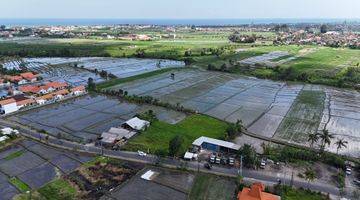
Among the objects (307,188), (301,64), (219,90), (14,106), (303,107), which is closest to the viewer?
(307,188)

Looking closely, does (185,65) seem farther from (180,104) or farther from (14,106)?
(14,106)

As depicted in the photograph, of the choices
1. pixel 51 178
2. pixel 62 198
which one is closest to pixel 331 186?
pixel 62 198

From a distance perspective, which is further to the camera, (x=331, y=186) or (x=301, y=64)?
(x=301, y=64)

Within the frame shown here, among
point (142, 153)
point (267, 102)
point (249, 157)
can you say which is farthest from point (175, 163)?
point (267, 102)

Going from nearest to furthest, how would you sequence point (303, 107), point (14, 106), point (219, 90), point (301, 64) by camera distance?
point (14, 106)
point (303, 107)
point (219, 90)
point (301, 64)

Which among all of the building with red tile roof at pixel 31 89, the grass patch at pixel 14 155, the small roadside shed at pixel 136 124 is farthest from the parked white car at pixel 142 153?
the building with red tile roof at pixel 31 89

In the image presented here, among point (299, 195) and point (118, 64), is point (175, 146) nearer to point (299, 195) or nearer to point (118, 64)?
point (299, 195)

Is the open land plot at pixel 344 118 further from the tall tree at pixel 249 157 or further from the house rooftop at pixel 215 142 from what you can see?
the house rooftop at pixel 215 142
